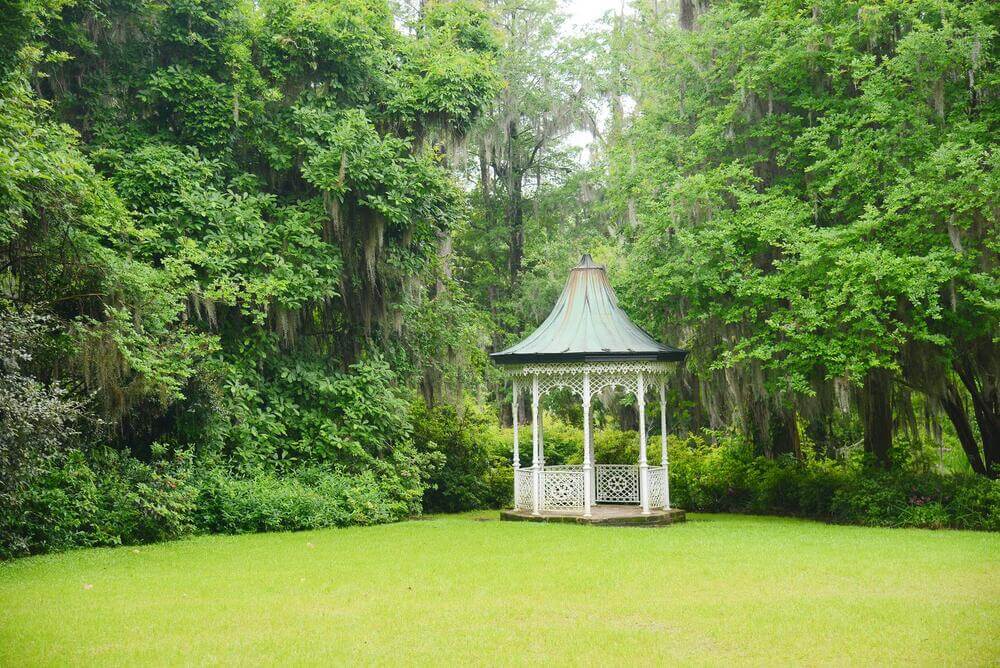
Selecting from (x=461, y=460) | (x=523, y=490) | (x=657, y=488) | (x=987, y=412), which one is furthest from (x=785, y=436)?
(x=461, y=460)

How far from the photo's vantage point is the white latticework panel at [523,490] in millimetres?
17034

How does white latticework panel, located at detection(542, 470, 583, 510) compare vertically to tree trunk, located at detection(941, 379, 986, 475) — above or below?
below

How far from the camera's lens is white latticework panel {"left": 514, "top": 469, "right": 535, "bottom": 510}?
17034mm

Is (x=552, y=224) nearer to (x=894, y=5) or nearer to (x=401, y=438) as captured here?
(x=401, y=438)

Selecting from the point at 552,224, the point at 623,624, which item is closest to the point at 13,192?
the point at 623,624

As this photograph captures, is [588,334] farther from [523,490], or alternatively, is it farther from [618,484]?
[618,484]

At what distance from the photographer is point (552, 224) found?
30.8 m

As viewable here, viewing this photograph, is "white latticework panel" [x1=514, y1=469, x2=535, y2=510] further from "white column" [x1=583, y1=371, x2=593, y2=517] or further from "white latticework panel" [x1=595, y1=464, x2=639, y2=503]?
"white latticework panel" [x1=595, y1=464, x2=639, y2=503]

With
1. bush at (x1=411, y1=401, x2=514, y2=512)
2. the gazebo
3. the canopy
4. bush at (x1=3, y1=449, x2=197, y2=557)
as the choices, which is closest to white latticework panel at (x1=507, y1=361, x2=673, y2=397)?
the gazebo

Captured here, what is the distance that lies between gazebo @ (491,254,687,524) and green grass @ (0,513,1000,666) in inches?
112

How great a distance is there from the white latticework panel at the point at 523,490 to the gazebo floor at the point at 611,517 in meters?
0.36

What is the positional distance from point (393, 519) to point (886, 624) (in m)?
10.6

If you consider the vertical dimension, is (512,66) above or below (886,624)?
above

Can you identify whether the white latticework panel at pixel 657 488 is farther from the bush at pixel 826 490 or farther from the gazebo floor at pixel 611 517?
the bush at pixel 826 490
